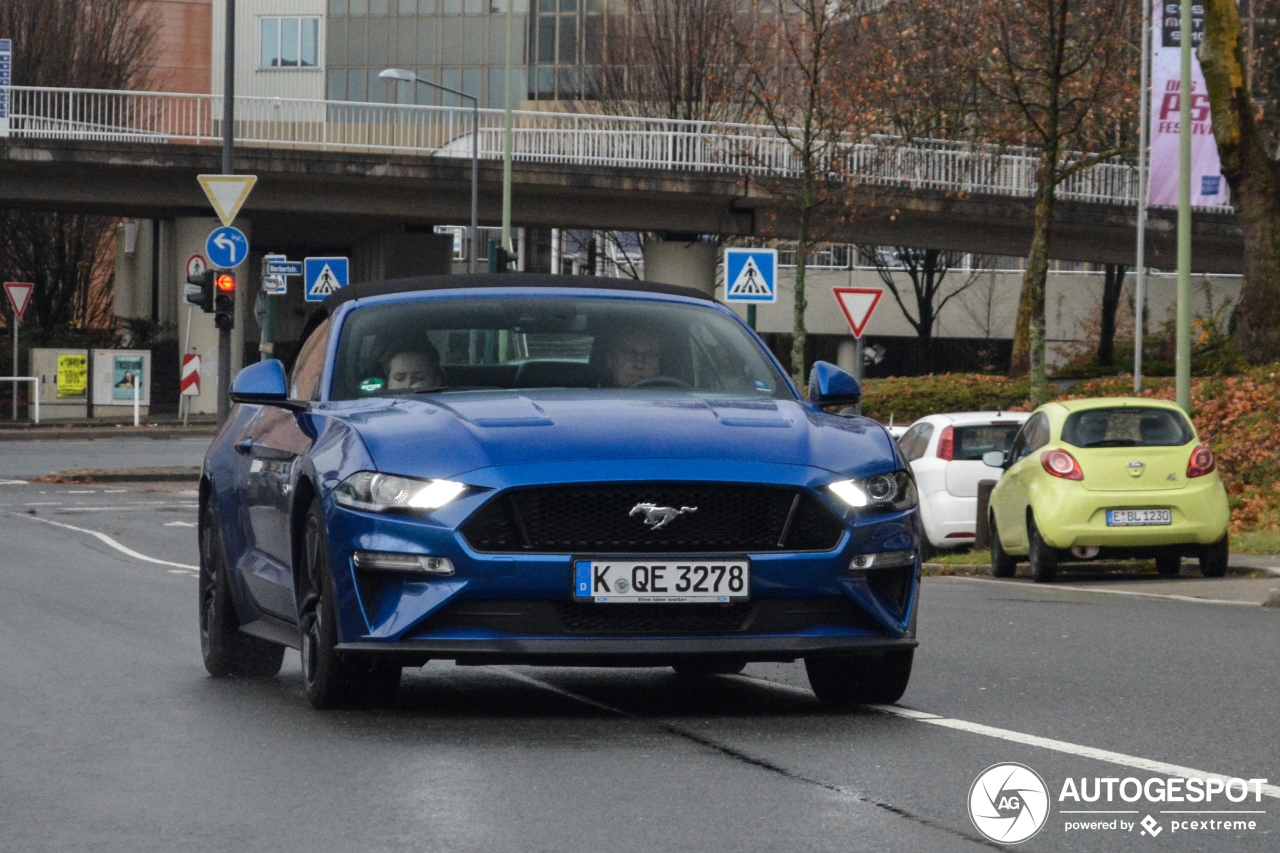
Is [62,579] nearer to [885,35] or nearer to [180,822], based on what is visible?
[180,822]

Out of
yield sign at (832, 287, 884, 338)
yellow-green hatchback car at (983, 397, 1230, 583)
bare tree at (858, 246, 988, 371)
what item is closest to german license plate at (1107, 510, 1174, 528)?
yellow-green hatchback car at (983, 397, 1230, 583)

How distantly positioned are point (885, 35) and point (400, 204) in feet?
40.7

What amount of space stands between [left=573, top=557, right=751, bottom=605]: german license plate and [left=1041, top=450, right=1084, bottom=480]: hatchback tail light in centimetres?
1067

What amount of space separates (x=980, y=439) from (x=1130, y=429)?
13.6 feet

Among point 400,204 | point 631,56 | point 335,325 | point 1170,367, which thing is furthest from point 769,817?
point 631,56

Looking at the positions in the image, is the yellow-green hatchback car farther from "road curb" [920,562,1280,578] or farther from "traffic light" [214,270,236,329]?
"traffic light" [214,270,236,329]

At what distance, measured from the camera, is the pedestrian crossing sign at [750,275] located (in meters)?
28.7

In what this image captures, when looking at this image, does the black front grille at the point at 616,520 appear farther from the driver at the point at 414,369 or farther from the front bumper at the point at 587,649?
the driver at the point at 414,369

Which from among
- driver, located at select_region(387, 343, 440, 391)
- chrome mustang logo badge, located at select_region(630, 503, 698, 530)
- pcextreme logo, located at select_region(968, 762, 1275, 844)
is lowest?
pcextreme logo, located at select_region(968, 762, 1275, 844)

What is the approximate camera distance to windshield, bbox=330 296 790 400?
8.41 m

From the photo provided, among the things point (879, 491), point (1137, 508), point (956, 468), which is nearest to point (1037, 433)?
point (1137, 508)

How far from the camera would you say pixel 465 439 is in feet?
24.2

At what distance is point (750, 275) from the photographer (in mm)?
28812

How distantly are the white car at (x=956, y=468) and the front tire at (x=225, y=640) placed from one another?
12.5 metres
